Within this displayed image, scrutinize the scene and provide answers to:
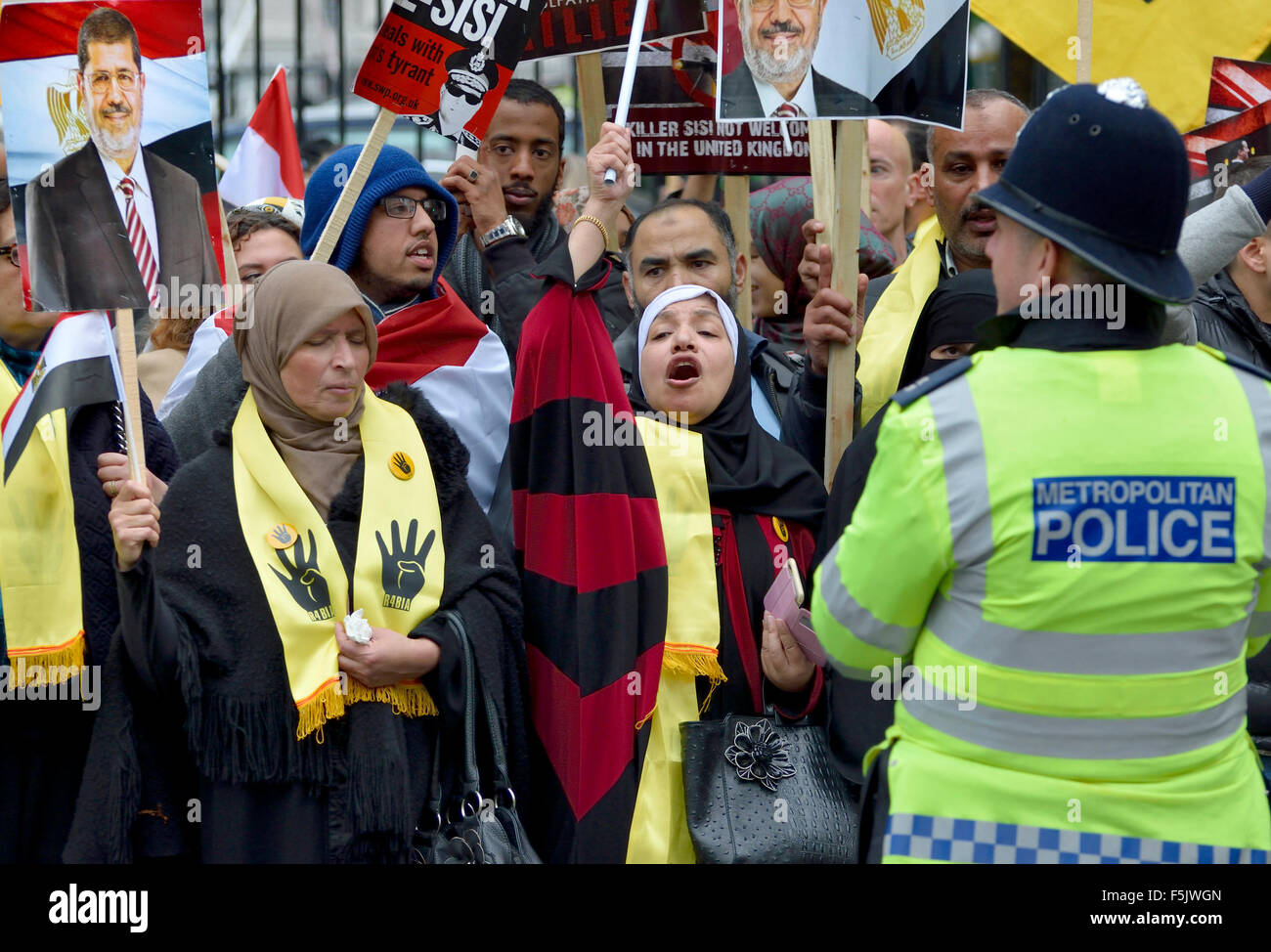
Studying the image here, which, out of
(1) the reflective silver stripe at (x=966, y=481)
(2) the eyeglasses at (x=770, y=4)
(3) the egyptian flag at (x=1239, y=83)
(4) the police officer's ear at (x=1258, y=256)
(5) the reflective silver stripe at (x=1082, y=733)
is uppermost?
(2) the eyeglasses at (x=770, y=4)

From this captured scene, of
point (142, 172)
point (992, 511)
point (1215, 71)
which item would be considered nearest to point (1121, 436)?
point (992, 511)

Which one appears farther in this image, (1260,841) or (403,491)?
(403,491)

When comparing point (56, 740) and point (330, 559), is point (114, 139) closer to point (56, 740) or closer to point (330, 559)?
point (330, 559)

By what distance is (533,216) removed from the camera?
507 centimetres

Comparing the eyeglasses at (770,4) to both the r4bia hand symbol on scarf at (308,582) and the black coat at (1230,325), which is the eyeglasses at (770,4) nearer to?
the black coat at (1230,325)

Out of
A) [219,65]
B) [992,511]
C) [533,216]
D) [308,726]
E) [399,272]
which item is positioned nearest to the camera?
[992,511]

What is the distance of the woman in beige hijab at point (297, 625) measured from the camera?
3.28 metres

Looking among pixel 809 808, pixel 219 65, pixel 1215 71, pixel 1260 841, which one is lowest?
pixel 809 808

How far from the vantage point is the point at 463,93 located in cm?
398

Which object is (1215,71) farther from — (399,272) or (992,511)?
(992,511)

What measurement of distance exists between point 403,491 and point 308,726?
0.59 m

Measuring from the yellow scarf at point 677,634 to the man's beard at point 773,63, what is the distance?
97cm

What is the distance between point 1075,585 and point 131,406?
2.08 meters

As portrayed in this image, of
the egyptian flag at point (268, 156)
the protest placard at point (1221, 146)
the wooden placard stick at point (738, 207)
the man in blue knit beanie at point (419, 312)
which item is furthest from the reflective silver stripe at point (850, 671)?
the egyptian flag at point (268, 156)
